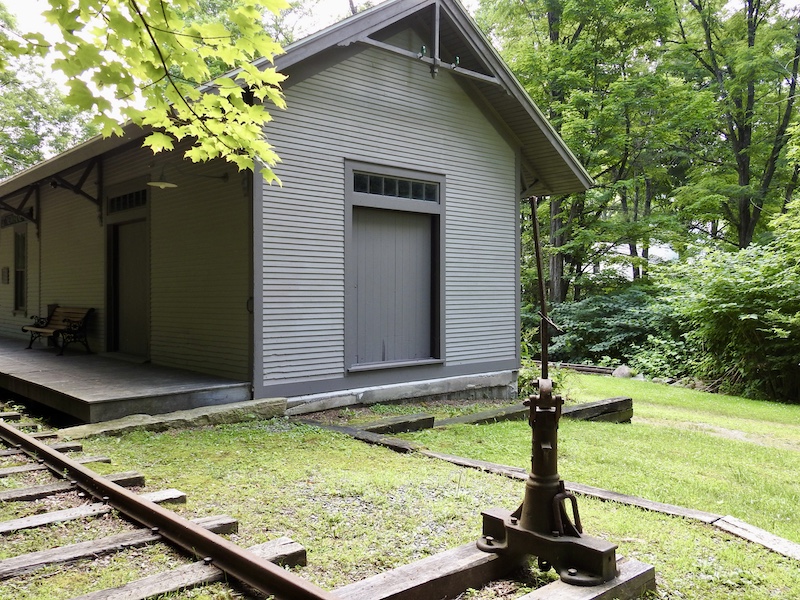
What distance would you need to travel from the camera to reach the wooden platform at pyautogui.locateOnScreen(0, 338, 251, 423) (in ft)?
20.7

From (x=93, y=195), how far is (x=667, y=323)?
14.9 m

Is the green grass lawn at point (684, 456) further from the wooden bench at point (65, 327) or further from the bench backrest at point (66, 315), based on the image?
the bench backrest at point (66, 315)

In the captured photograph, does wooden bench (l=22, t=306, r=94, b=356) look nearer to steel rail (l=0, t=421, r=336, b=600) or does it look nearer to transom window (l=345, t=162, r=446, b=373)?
transom window (l=345, t=162, r=446, b=373)

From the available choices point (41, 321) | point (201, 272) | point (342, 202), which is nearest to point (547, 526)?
point (342, 202)

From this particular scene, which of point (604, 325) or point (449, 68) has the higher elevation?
point (449, 68)

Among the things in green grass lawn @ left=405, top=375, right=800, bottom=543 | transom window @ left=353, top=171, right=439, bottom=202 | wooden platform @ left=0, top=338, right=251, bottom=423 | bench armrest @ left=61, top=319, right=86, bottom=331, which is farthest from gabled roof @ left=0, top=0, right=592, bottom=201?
green grass lawn @ left=405, top=375, right=800, bottom=543

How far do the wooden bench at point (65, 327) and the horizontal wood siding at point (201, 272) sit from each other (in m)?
2.39

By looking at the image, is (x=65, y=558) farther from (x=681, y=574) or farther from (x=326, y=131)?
(x=326, y=131)

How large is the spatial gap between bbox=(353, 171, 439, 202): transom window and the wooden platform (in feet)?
10.5

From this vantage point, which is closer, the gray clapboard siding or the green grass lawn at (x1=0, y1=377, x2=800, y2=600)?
the green grass lawn at (x1=0, y1=377, x2=800, y2=600)

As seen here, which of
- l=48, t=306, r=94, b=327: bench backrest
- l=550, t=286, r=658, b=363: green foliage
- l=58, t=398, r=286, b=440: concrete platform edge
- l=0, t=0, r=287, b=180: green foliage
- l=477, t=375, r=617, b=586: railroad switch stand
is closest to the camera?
l=477, t=375, r=617, b=586: railroad switch stand

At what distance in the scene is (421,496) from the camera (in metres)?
4.18

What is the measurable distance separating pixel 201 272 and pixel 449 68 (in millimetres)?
4595

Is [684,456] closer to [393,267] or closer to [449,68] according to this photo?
[393,267]
